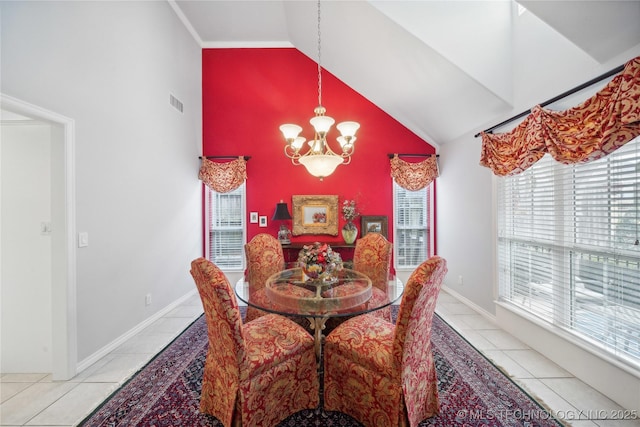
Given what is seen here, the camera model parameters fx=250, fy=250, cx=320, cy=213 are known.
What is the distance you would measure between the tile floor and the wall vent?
296 centimetres

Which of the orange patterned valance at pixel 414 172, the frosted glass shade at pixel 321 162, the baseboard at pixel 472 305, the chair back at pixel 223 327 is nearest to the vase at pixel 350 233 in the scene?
the orange patterned valance at pixel 414 172

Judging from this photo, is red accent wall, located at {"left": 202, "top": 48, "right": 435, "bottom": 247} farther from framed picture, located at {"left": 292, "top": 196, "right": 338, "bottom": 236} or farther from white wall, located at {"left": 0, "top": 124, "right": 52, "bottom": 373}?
white wall, located at {"left": 0, "top": 124, "right": 52, "bottom": 373}

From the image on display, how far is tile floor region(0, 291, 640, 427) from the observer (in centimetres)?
164

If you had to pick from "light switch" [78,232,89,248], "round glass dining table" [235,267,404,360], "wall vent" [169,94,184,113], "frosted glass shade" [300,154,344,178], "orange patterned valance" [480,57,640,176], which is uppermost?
"wall vent" [169,94,184,113]

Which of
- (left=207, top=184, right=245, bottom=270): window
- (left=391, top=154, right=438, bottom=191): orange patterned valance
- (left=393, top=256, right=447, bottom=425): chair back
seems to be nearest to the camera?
(left=393, top=256, right=447, bottom=425): chair back

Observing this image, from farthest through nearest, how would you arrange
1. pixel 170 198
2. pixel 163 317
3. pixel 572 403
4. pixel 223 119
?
pixel 223 119 < pixel 170 198 < pixel 163 317 < pixel 572 403

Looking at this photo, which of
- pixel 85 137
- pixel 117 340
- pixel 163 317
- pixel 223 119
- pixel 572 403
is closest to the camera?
pixel 572 403

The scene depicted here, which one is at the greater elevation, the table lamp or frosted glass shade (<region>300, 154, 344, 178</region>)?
frosted glass shade (<region>300, 154, 344, 178</region>)

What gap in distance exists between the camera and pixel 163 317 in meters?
3.14

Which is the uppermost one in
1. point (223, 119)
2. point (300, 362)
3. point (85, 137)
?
point (223, 119)

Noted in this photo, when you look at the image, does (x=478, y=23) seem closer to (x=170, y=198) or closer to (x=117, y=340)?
(x=170, y=198)

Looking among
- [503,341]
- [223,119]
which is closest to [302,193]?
[223,119]

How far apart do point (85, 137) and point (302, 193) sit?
2.78m

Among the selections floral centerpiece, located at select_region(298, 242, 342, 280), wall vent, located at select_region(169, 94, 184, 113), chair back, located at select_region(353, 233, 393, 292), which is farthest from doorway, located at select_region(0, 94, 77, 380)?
chair back, located at select_region(353, 233, 393, 292)
